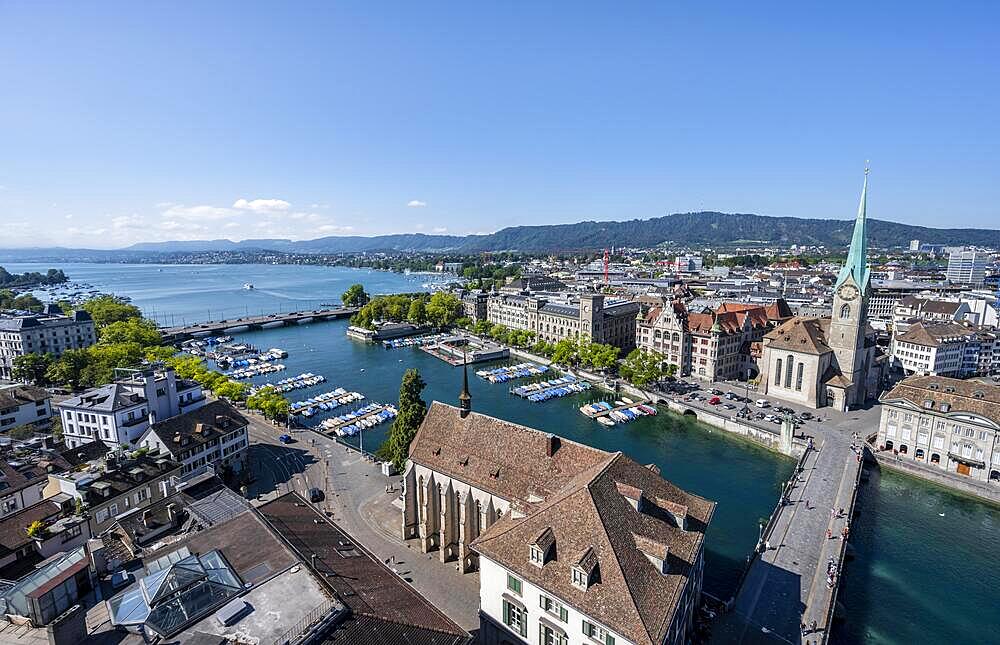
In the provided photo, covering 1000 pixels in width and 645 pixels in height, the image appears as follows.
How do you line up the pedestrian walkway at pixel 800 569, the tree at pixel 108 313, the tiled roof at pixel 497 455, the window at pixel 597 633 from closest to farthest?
the window at pixel 597 633 → the pedestrian walkway at pixel 800 569 → the tiled roof at pixel 497 455 → the tree at pixel 108 313

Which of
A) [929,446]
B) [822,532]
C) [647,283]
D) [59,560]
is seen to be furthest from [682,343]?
[647,283]

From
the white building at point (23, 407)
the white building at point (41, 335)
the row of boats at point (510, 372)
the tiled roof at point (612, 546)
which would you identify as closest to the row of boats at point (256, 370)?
the white building at point (41, 335)

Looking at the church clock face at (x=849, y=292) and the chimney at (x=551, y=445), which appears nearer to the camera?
the chimney at (x=551, y=445)

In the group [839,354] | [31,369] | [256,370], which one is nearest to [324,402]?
[256,370]

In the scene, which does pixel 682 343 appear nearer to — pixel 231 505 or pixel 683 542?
pixel 683 542

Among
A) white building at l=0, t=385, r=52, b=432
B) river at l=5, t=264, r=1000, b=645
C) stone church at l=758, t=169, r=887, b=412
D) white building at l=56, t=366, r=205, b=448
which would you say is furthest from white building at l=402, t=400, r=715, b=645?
white building at l=0, t=385, r=52, b=432

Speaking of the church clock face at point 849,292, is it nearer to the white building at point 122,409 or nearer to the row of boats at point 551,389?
the row of boats at point 551,389

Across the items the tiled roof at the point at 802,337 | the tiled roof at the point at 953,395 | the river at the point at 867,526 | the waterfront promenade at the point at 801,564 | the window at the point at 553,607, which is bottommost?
the river at the point at 867,526
